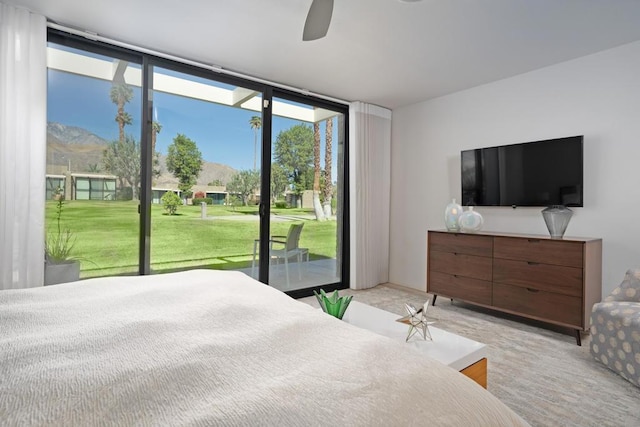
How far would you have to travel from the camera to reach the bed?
0.72m

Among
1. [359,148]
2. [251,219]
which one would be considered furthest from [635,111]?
[251,219]

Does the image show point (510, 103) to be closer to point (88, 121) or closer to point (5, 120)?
point (88, 121)

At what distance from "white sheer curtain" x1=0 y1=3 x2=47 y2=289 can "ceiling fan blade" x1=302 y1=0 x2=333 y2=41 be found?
198 cm

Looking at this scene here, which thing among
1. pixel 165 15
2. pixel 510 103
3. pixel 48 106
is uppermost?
pixel 165 15

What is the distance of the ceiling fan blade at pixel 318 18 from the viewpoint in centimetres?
189

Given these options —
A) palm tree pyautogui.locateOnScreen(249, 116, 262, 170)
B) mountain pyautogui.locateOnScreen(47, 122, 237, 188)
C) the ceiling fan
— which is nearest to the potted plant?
mountain pyautogui.locateOnScreen(47, 122, 237, 188)

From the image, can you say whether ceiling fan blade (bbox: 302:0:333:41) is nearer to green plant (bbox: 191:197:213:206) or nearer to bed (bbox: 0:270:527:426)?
bed (bbox: 0:270:527:426)

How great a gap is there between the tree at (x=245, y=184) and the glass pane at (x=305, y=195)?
22cm

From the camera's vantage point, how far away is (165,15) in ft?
8.02

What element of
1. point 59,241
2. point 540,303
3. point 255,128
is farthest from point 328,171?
point 59,241

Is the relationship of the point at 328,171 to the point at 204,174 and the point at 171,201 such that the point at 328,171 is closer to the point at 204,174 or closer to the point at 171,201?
the point at 204,174

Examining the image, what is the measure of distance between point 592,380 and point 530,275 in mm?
980

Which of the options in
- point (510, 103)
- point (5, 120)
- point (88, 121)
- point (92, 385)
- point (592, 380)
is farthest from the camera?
point (510, 103)

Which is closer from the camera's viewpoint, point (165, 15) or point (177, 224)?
point (165, 15)
